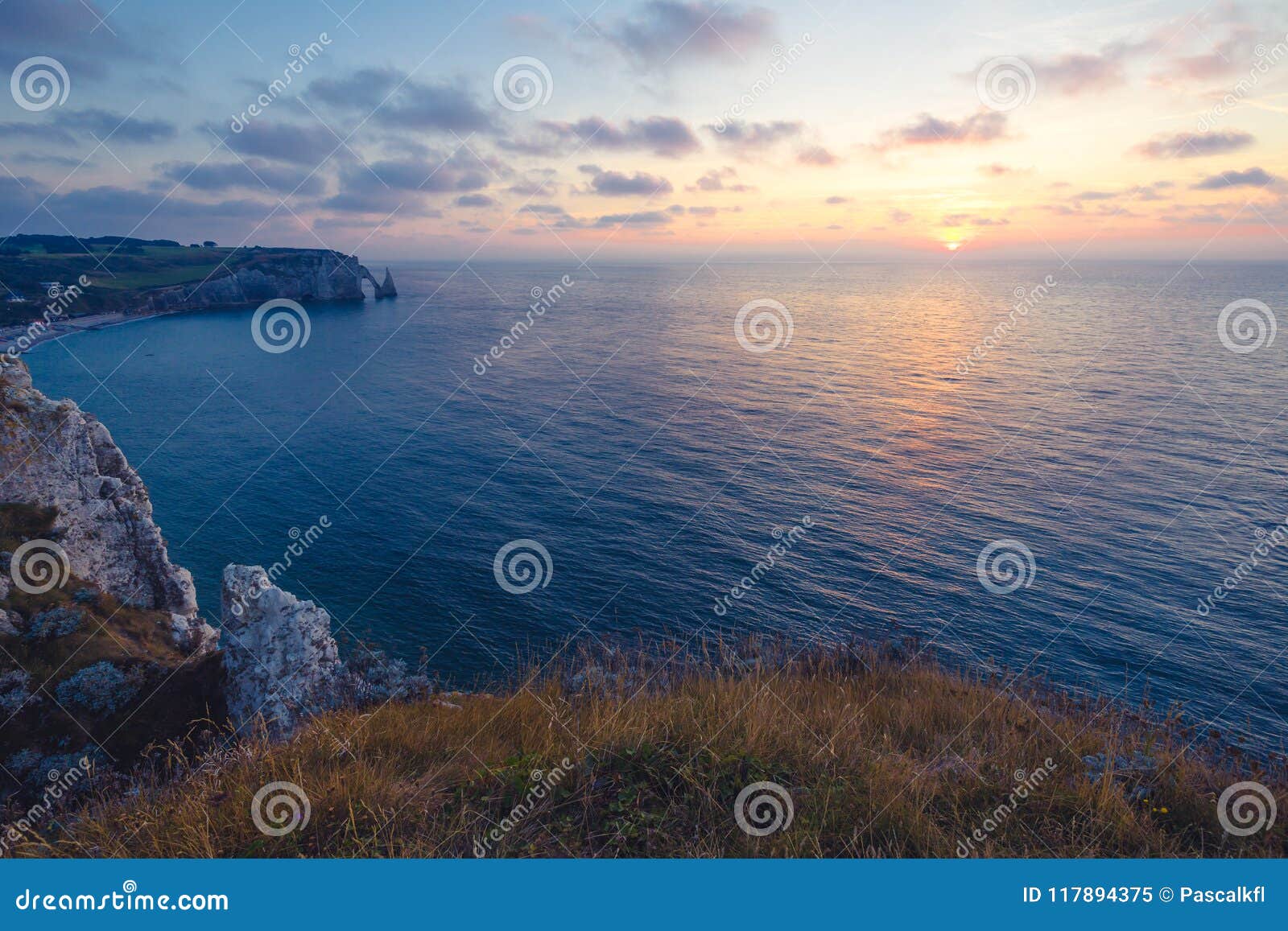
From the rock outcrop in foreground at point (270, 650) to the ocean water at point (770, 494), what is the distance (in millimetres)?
9422

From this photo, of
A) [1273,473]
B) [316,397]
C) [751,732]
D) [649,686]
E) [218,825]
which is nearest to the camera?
[218,825]

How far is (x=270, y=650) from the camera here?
67.4ft

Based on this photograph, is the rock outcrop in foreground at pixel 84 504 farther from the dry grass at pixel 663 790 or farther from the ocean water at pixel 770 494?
the dry grass at pixel 663 790

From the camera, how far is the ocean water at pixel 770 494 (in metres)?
31.9

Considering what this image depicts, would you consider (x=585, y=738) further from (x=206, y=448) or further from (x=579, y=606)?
(x=206, y=448)

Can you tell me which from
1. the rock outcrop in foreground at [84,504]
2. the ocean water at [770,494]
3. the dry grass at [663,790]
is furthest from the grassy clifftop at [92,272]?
the dry grass at [663,790]

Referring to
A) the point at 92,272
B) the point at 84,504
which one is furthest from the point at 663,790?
the point at 92,272

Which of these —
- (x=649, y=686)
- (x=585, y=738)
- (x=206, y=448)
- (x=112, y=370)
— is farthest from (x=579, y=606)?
(x=112, y=370)

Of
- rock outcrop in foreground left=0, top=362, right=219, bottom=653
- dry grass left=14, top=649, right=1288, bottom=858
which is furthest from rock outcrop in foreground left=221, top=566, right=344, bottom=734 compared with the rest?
dry grass left=14, top=649, right=1288, bottom=858

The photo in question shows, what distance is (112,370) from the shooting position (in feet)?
315

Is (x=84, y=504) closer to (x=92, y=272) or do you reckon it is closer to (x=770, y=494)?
(x=770, y=494)

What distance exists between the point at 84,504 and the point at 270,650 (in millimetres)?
9466

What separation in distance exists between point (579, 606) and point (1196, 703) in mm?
27740

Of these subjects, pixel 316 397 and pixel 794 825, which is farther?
pixel 316 397
